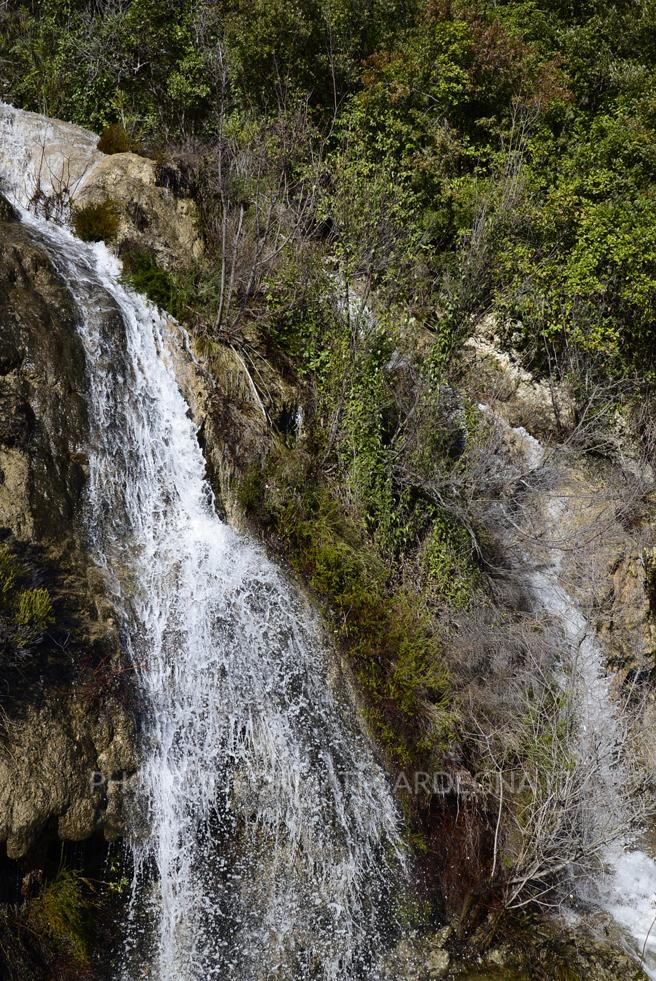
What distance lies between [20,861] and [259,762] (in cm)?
212

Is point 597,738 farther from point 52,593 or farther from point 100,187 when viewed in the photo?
point 100,187

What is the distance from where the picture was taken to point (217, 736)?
6875 millimetres

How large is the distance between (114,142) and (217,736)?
9.65m

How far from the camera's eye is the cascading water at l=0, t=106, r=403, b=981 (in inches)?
246

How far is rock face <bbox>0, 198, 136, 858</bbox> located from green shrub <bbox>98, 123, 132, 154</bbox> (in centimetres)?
412

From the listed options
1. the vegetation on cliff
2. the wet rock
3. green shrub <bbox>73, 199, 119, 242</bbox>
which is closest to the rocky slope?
the wet rock

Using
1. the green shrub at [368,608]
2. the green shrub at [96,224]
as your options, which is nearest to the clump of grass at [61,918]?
the green shrub at [368,608]

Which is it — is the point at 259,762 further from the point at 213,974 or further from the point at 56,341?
the point at 56,341

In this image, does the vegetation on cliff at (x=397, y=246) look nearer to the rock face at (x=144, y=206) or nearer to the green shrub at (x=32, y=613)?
the rock face at (x=144, y=206)

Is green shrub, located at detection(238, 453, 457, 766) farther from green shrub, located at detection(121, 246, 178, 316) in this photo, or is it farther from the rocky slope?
green shrub, located at detection(121, 246, 178, 316)

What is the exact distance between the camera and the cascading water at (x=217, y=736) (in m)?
6.26

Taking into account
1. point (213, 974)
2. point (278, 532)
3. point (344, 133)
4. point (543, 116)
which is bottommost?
point (213, 974)

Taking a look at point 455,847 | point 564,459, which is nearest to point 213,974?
point 455,847

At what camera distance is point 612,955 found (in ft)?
24.3
